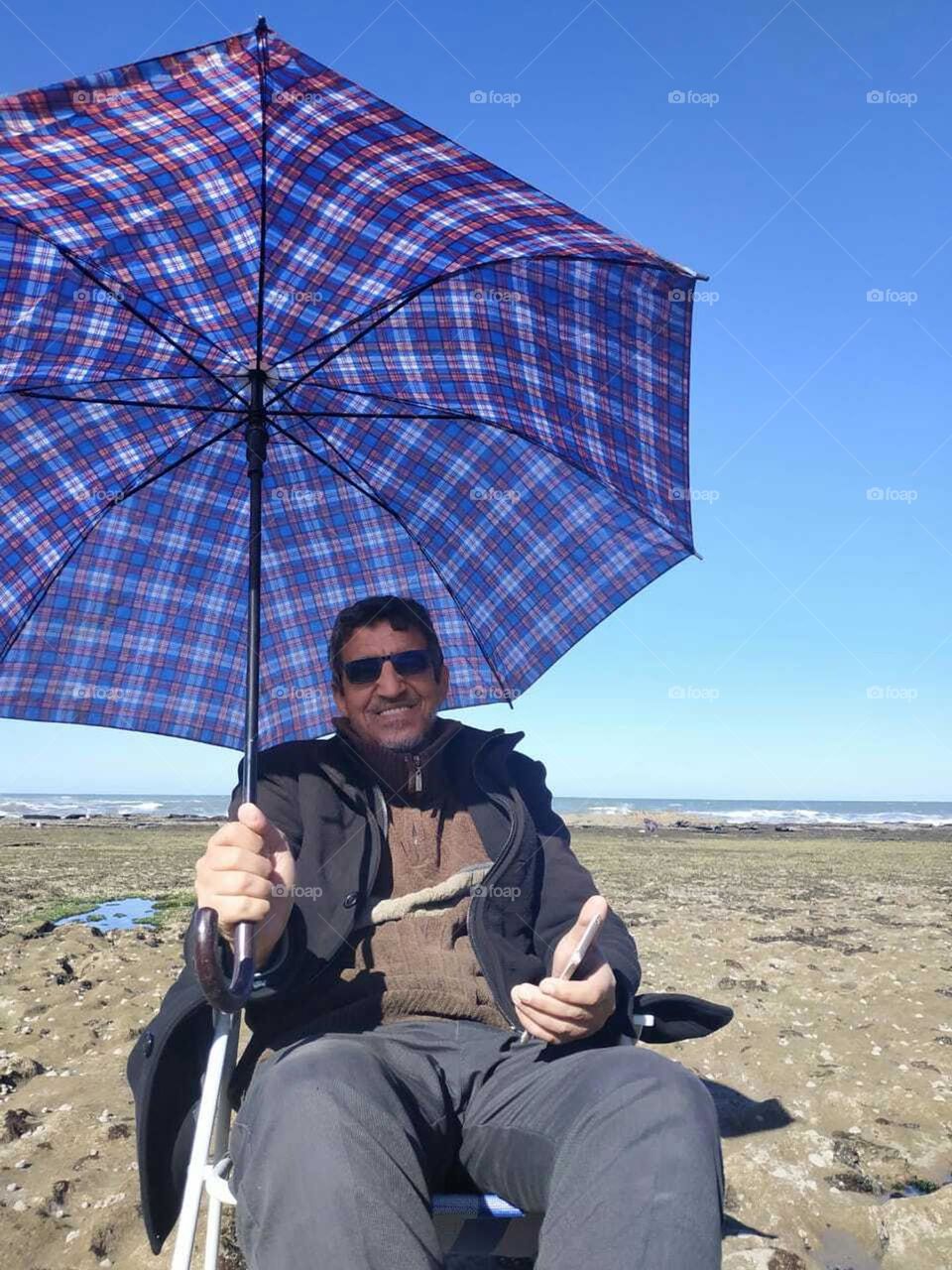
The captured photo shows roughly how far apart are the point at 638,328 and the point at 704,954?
677 cm

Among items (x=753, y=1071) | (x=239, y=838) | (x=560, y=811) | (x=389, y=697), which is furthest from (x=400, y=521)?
(x=560, y=811)

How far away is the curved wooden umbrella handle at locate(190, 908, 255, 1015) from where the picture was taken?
6.54 feet

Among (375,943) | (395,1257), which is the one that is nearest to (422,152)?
(375,943)

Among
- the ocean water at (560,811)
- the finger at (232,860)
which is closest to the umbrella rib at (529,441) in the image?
the finger at (232,860)

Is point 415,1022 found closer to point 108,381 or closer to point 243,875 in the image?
point 243,875

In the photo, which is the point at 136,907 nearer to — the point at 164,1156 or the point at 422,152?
the point at 164,1156

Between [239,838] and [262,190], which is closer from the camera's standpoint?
[239,838]

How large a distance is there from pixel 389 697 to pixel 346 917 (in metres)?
0.89

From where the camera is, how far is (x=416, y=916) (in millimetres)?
2721

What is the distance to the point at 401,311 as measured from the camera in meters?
2.91

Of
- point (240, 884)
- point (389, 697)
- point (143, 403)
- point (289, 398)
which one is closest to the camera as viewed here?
point (240, 884)

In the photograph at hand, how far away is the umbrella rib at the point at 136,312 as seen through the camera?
7.59ft

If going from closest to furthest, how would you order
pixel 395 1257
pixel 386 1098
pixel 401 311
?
pixel 395 1257
pixel 386 1098
pixel 401 311

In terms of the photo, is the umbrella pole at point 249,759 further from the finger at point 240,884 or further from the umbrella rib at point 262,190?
the umbrella rib at point 262,190
